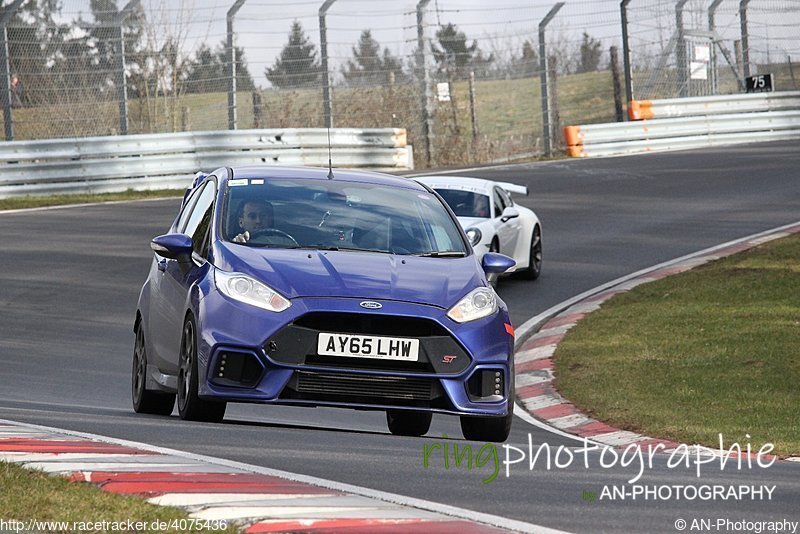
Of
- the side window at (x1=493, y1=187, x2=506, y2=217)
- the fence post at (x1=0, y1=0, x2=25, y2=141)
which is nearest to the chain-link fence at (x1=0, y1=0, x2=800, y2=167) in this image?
the fence post at (x1=0, y1=0, x2=25, y2=141)

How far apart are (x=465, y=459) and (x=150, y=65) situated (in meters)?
23.1

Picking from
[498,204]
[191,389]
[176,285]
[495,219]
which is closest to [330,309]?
[191,389]

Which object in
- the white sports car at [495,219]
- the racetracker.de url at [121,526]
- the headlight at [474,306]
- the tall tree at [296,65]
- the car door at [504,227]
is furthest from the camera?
the tall tree at [296,65]

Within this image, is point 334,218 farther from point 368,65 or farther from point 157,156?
point 368,65

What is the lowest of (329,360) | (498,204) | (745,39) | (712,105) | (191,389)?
(191,389)

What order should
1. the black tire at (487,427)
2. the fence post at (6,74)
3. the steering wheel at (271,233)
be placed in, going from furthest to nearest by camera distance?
the fence post at (6,74), the steering wheel at (271,233), the black tire at (487,427)

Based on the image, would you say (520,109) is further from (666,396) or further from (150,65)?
(666,396)

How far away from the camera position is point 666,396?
12195 mm

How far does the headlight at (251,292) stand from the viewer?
26.1 feet

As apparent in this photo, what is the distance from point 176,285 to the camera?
9.02 m

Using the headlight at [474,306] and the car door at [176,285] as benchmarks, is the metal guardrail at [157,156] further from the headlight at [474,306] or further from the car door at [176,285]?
the headlight at [474,306]

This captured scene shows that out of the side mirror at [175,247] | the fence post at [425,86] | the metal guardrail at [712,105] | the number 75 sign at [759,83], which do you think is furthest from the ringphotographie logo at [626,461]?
the number 75 sign at [759,83]

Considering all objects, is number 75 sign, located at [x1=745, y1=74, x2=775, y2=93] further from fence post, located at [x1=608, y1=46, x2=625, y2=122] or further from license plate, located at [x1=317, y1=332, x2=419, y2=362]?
license plate, located at [x1=317, y1=332, x2=419, y2=362]

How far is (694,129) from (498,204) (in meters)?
15.4
